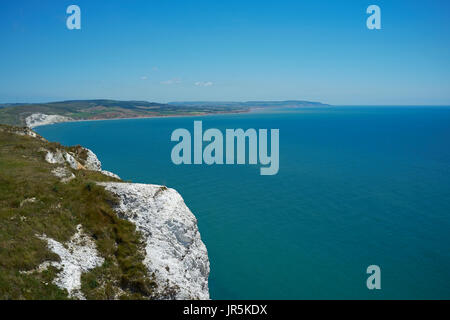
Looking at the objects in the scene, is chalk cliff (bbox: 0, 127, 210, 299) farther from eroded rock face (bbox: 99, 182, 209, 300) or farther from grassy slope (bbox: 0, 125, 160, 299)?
grassy slope (bbox: 0, 125, 160, 299)

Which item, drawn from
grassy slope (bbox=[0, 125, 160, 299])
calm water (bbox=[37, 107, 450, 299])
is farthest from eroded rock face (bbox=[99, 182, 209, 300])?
calm water (bbox=[37, 107, 450, 299])

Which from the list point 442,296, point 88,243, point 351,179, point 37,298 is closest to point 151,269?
point 88,243

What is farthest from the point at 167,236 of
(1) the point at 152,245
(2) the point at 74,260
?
(2) the point at 74,260

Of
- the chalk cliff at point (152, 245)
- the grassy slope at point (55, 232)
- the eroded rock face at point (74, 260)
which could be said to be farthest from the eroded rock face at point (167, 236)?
the eroded rock face at point (74, 260)

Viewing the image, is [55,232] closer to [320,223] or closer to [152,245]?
[152,245]

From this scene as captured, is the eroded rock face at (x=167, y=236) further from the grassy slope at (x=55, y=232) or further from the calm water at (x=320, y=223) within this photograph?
the calm water at (x=320, y=223)

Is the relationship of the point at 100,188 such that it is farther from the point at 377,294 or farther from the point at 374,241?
the point at 374,241
